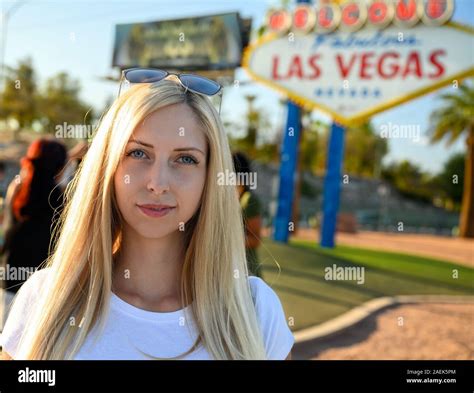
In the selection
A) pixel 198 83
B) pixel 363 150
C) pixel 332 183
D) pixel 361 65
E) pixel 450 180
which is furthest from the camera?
pixel 363 150

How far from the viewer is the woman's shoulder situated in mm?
1555

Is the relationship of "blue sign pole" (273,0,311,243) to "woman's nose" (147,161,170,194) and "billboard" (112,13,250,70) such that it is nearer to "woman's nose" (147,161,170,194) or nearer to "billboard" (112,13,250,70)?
"billboard" (112,13,250,70)

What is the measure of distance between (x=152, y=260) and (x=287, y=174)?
34.9 ft

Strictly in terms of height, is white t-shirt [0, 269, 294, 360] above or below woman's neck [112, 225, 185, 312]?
below

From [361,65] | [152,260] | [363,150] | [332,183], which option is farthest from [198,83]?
[363,150]

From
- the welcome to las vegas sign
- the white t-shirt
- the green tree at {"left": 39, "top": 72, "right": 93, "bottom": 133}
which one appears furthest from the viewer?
the green tree at {"left": 39, "top": 72, "right": 93, "bottom": 133}

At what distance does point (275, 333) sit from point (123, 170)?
0.58m

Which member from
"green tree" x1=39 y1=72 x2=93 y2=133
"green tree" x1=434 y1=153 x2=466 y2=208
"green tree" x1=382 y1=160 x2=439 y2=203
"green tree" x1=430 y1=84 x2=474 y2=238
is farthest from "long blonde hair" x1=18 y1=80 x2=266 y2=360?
"green tree" x1=382 y1=160 x2=439 y2=203

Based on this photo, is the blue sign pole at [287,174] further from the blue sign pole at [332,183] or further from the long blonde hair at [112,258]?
the long blonde hair at [112,258]

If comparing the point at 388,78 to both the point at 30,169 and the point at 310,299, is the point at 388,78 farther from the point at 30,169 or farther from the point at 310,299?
the point at 30,169

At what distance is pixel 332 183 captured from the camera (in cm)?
1245

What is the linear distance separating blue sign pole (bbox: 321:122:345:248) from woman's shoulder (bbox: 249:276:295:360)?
1049 centimetres

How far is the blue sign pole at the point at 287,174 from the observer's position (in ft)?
39.4

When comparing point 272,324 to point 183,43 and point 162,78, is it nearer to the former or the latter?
point 162,78
